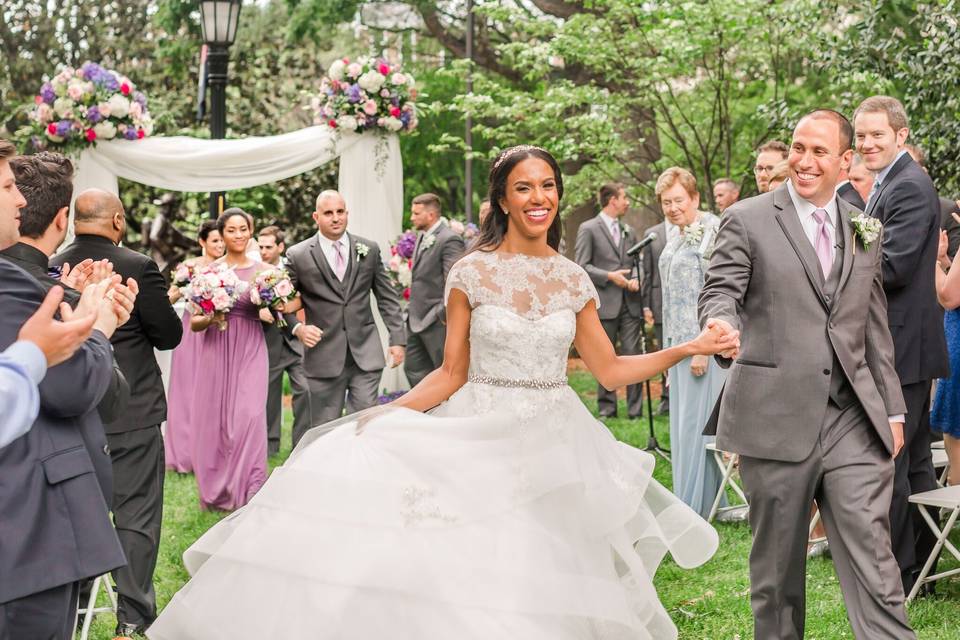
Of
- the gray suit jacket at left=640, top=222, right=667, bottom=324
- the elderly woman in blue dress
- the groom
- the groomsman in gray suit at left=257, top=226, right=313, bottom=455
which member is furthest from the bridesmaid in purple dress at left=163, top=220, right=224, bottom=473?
the groom

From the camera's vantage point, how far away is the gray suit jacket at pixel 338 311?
363 inches

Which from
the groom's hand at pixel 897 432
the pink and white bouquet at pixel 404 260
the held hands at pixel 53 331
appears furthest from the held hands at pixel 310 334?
the held hands at pixel 53 331

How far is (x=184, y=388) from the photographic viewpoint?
1030cm

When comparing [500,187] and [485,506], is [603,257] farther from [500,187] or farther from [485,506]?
[485,506]

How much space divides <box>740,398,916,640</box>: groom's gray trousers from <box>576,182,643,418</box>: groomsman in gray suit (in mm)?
8313

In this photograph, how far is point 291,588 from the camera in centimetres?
416

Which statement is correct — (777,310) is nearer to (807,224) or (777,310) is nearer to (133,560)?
(807,224)

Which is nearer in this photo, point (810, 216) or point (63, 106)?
point (810, 216)

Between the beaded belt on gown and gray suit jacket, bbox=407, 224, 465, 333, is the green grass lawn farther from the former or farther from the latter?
gray suit jacket, bbox=407, 224, 465, 333

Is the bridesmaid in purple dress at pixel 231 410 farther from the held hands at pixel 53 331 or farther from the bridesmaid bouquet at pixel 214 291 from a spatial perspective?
the held hands at pixel 53 331

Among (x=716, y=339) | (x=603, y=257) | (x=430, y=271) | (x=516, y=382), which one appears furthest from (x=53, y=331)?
(x=603, y=257)

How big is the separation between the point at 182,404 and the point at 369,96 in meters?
3.82

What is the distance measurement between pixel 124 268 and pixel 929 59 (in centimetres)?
673

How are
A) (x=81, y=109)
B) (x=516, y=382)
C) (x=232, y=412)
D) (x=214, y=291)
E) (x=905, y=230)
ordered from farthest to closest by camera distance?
1. (x=81, y=109)
2. (x=232, y=412)
3. (x=214, y=291)
4. (x=905, y=230)
5. (x=516, y=382)
